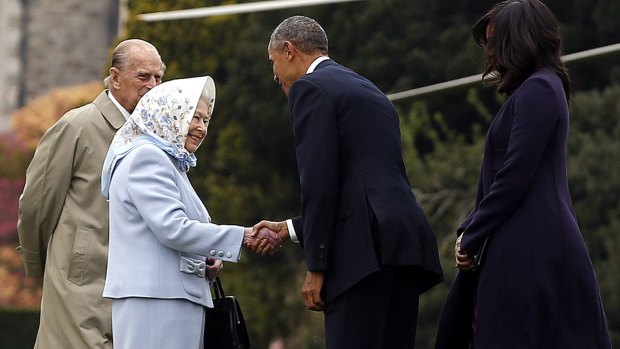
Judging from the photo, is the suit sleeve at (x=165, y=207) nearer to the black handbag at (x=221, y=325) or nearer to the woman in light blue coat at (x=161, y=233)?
the woman in light blue coat at (x=161, y=233)

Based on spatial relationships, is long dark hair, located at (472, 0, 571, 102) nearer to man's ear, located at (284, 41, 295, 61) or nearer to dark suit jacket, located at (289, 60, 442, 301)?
dark suit jacket, located at (289, 60, 442, 301)

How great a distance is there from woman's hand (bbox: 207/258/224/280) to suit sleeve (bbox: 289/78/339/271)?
397 millimetres

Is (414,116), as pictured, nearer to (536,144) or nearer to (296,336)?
(296,336)

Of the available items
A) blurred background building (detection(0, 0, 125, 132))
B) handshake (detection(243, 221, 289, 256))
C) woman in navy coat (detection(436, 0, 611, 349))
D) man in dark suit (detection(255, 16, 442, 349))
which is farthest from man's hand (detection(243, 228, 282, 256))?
blurred background building (detection(0, 0, 125, 132))

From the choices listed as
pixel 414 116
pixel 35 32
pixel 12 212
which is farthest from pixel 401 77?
pixel 35 32

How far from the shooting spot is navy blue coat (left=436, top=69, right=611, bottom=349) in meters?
4.69

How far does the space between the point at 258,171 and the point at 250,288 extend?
1.69 m

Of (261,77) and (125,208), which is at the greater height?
(125,208)

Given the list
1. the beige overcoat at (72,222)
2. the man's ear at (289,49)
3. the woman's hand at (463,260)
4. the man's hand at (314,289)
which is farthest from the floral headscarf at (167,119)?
the woman's hand at (463,260)

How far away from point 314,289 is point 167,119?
2.31ft

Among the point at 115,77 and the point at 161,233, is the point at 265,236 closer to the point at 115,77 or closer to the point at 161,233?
the point at 161,233

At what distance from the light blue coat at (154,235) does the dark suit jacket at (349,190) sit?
1.10ft

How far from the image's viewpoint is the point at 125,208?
16.5 feet

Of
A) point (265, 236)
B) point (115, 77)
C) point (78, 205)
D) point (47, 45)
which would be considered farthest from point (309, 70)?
point (47, 45)
